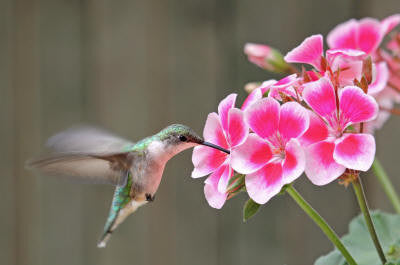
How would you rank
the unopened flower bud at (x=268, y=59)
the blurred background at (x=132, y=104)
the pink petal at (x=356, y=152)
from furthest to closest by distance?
the blurred background at (x=132, y=104)
the unopened flower bud at (x=268, y=59)
the pink petal at (x=356, y=152)

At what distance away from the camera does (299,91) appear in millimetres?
535

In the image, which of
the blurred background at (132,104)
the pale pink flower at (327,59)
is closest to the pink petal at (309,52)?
the pale pink flower at (327,59)

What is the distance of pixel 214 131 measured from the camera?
0.56 m

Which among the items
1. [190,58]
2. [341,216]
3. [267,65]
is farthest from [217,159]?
[190,58]

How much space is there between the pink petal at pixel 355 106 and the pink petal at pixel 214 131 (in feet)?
0.38

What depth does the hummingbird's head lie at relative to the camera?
0.60 metres

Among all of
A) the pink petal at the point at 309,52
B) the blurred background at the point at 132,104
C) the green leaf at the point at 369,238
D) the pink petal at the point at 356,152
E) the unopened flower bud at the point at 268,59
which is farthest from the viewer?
the blurred background at the point at 132,104

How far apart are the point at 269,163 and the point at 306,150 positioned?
0.13 ft

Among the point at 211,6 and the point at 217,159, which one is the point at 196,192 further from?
the point at 217,159

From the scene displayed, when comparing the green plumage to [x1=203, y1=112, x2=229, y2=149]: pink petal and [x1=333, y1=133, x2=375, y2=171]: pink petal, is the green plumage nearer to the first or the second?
[x1=203, y1=112, x2=229, y2=149]: pink petal

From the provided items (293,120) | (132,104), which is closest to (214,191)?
(293,120)

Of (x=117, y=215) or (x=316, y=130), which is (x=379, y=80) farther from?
(x=117, y=215)

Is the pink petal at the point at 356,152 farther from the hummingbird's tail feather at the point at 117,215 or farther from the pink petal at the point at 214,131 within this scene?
the hummingbird's tail feather at the point at 117,215

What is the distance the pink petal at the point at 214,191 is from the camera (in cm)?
53
